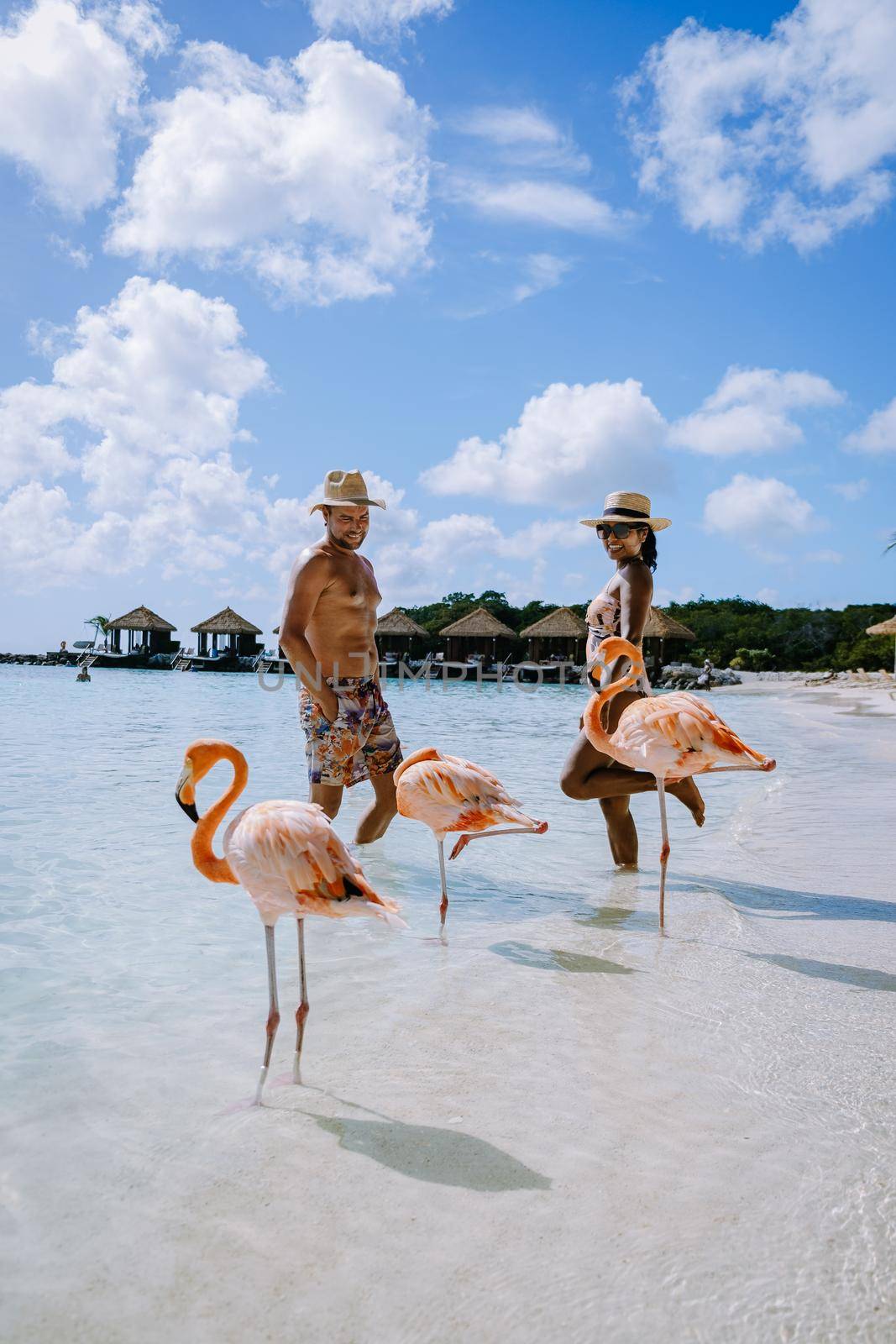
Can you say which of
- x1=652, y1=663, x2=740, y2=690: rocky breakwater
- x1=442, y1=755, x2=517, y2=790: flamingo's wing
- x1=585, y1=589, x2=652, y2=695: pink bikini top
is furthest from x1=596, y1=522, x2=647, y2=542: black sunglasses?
x1=652, y1=663, x2=740, y2=690: rocky breakwater

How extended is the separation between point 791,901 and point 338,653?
2.87 m

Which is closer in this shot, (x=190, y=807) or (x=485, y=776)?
(x=190, y=807)

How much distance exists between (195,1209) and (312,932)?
2.33 meters

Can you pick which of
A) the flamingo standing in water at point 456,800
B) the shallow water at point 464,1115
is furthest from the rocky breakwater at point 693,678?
the flamingo standing in water at point 456,800

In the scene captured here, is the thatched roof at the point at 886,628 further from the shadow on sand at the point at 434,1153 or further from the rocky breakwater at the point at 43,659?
the rocky breakwater at the point at 43,659

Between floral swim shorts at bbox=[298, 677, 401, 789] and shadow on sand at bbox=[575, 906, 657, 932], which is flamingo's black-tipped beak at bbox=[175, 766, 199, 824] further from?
shadow on sand at bbox=[575, 906, 657, 932]

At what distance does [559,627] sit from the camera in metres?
51.2

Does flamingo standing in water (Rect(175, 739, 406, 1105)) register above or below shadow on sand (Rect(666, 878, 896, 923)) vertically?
above

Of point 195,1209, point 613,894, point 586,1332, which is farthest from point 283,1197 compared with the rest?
point 613,894

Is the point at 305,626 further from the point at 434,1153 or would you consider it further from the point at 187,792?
the point at 434,1153

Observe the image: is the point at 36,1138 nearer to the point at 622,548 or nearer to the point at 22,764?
the point at 622,548

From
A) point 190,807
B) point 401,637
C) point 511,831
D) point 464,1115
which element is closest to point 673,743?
point 511,831

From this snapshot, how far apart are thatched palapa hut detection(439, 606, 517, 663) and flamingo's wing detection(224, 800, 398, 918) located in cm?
5055

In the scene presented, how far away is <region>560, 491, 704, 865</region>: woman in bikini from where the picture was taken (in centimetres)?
518
